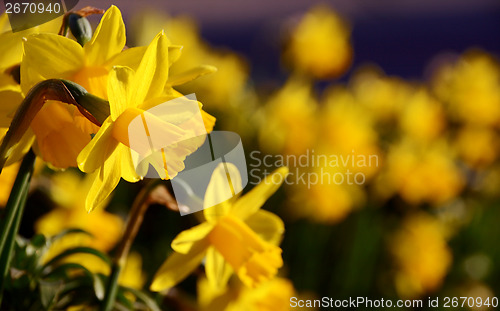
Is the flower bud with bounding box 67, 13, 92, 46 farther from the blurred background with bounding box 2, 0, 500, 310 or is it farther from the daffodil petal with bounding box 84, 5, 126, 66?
the blurred background with bounding box 2, 0, 500, 310

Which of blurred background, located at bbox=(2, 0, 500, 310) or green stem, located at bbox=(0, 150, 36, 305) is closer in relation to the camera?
green stem, located at bbox=(0, 150, 36, 305)

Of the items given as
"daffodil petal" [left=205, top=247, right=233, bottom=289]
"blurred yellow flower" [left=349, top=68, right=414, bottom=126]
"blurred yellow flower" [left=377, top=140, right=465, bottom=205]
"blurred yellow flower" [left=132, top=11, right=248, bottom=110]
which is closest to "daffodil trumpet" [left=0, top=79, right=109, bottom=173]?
"daffodil petal" [left=205, top=247, right=233, bottom=289]

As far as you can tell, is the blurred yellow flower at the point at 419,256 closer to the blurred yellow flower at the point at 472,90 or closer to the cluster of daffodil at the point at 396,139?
the cluster of daffodil at the point at 396,139

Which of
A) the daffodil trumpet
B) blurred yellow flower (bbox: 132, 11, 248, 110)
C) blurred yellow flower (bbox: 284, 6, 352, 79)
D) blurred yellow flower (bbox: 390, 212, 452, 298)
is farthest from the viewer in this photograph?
blurred yellow flower (bbox: 284, 6, 352, 79)

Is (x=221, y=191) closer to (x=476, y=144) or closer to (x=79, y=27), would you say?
(x=79, y=27)

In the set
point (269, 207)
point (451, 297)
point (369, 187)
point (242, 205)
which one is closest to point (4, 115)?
point (242, 205)

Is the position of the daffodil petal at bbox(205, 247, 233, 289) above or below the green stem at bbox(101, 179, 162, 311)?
below

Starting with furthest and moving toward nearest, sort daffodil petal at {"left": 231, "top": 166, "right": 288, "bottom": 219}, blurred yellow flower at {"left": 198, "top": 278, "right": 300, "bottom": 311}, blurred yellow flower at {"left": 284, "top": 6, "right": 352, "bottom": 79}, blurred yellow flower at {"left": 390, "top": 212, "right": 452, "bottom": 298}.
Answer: blurred yellow flower at {"left": 284, "top": 6, "right": 352, "bottom": 79}
blurred yellow flower at {"left": 390, "top": 212, "right": 452, "bottom": 298}
blurred yellow flower at {"left": 198, "top": 278, "right": 300, "bottom": 311}
daffodil petal at {"left": 231, "top": 166, "right": 288, "bottom": 219}

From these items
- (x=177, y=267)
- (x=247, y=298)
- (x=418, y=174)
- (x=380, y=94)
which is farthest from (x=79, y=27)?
(x=380, y=94)

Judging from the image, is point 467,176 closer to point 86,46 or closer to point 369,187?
point 369,187
